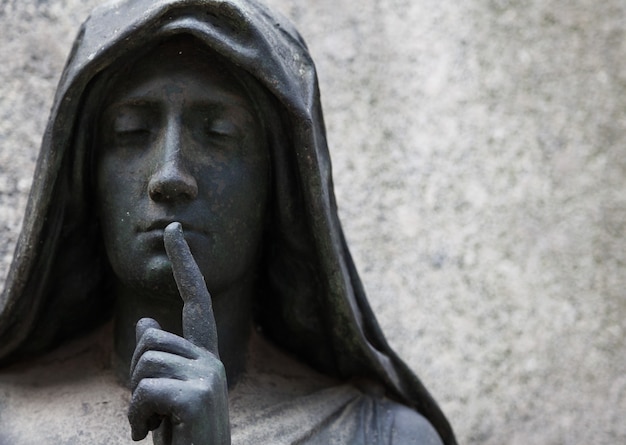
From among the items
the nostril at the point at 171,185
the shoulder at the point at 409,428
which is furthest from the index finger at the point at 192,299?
the shoulder at the point at 409,428

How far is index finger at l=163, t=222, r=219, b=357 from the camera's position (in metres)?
1.99

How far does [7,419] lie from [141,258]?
33 cm

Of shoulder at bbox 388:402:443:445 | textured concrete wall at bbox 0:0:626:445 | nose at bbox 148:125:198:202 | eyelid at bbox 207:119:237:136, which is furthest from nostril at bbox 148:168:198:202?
textured concrete wall at bbox 0:0:626:445

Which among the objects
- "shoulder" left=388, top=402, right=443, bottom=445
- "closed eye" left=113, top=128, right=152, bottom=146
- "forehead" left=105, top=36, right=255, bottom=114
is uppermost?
"forehead" left=105, top=36, right=255, bottom=114

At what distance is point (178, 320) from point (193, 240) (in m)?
0.15

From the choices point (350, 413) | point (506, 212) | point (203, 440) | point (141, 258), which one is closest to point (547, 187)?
point (506, 212)

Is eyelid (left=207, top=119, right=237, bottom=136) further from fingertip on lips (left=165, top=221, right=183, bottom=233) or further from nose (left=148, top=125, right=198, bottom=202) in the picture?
fingertip on lips (left=165, top=221, right=183, bottom=233)

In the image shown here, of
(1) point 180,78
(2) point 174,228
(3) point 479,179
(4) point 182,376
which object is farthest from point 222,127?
(3) point 479,179

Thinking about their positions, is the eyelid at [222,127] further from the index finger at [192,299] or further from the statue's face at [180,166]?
the index finger at [192,299]

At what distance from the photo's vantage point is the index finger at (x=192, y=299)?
1.99m

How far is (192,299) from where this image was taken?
1990 millimetres

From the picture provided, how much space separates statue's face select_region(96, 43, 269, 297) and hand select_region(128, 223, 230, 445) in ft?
0.57

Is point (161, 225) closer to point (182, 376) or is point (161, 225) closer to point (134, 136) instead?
point (134, 136)

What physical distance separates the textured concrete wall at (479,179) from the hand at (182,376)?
109cm
